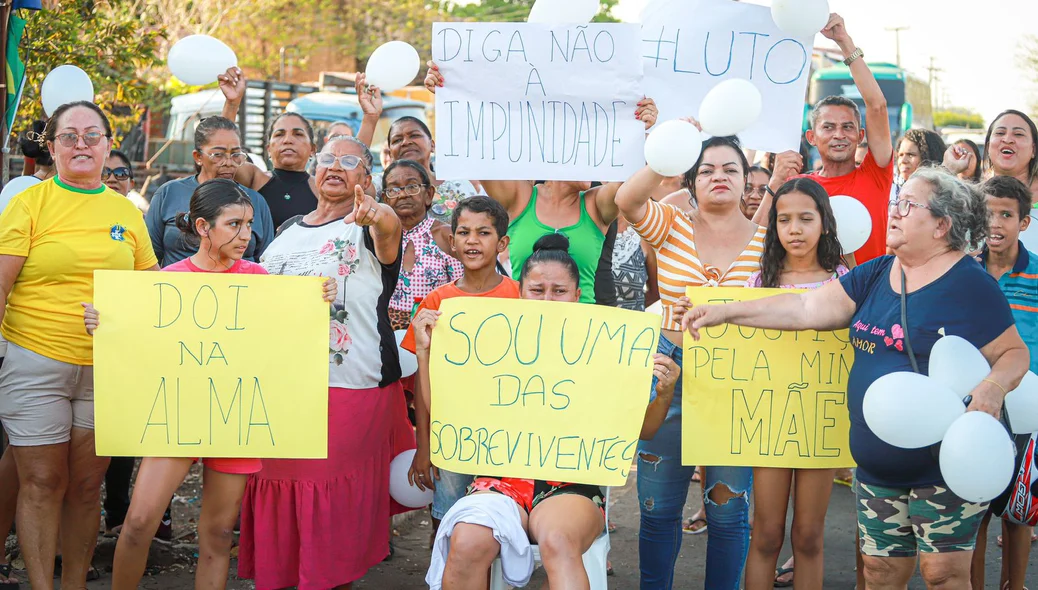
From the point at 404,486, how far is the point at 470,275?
98cm

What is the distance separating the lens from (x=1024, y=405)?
3.34 meters

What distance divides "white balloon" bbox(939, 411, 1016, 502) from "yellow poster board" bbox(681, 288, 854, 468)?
83 cm

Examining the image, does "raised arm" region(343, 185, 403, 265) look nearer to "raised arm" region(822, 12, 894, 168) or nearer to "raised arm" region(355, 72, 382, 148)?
"raised arm" region(355, 72, 382, 148)

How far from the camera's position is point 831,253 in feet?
13.2

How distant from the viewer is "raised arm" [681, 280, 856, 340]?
3609mm

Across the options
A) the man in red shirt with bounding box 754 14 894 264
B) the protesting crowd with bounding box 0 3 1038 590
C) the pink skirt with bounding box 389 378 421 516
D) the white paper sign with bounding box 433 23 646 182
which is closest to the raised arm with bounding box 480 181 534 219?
the protesting crowd with bounding box 0 3 1038 590

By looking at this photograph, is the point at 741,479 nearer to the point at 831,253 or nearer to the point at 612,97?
the point at 831,253

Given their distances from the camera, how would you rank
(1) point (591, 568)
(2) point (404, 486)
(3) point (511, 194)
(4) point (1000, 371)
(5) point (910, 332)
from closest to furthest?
(4) point (1000, 371) < (5) point (910, 332) < (1) point (591, 568) < (2) point (404, 486) < (3) point (511, 194)

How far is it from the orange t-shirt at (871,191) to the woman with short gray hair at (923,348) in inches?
43.5

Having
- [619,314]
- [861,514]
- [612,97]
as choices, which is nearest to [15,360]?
[619,314]

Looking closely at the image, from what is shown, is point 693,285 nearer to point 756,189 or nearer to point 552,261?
point 552,261

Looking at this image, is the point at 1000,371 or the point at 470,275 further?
the point at 470,275

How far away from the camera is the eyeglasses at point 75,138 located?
3.89 metres

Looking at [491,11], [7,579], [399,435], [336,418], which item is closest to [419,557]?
[399,435]
